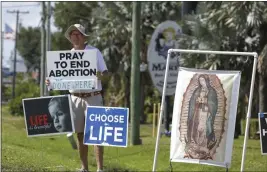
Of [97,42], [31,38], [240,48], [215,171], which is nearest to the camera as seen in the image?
[215,171]

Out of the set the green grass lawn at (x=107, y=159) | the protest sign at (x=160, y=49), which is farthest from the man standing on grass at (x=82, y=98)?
the protest sign at (x=160, y=49)

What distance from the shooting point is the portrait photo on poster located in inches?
269

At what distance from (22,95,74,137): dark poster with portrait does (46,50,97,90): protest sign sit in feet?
0.65

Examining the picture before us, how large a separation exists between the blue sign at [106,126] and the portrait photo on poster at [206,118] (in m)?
0.70

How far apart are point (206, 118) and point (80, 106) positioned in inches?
72.7

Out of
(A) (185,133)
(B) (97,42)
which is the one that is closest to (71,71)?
(A) (185,133)

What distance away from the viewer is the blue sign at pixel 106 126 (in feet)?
24.2

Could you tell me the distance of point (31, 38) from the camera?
256 ft

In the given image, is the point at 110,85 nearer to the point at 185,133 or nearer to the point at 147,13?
the point at 147,13

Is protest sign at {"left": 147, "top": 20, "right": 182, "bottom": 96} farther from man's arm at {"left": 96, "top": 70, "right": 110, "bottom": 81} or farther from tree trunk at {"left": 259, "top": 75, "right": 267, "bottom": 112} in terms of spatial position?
man's arm at {"left": 96, "top": 70, "right": 110, "bottom": 81}

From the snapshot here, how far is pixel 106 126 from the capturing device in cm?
746

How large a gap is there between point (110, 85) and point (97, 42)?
5.59 m

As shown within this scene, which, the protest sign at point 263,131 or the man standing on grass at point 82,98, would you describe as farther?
the man standing on grass at point 82,98

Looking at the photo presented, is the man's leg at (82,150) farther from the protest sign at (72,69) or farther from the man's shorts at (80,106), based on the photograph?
the protest sign at (72,69)
